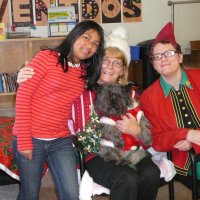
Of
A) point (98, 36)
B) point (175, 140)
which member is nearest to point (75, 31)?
point (98, 36)

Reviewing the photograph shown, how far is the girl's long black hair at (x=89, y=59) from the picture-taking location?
6.03 feet

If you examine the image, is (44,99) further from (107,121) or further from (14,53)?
(14,53)

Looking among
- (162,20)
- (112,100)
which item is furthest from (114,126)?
(162,20)

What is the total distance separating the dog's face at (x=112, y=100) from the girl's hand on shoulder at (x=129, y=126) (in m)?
0.04

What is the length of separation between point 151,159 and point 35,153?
668 millimetres

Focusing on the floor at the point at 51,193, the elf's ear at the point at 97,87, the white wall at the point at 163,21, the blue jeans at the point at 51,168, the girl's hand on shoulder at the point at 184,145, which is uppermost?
the white wall at the point at 163,21

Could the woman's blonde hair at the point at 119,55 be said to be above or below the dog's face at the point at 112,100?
above

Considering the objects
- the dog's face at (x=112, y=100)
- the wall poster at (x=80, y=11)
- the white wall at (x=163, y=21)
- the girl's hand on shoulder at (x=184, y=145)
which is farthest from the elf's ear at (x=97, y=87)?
the white wall at (x=163, y=21)

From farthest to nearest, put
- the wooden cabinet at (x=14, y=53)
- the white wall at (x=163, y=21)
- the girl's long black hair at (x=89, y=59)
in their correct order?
the white wall at (x=163, y=21)
the wooden cabinet at (x=14, y=53)
the girl's long black hair at (x=89, y=59)

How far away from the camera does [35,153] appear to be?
1797 millimetres

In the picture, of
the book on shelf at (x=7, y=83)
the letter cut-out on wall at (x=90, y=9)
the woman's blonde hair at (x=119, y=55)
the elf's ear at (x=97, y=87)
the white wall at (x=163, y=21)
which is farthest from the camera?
the white wall at (x=163, y=21)

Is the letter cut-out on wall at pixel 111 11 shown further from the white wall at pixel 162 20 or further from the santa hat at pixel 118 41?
the santa hat at pixel 118 41

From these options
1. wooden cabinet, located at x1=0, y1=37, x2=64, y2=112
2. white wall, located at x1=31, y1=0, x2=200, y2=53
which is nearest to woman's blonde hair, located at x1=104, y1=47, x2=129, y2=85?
wooden cabinet, located at x1=0, y1=37, x2=64, y2=112

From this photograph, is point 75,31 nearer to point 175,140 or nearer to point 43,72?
point 43,72
